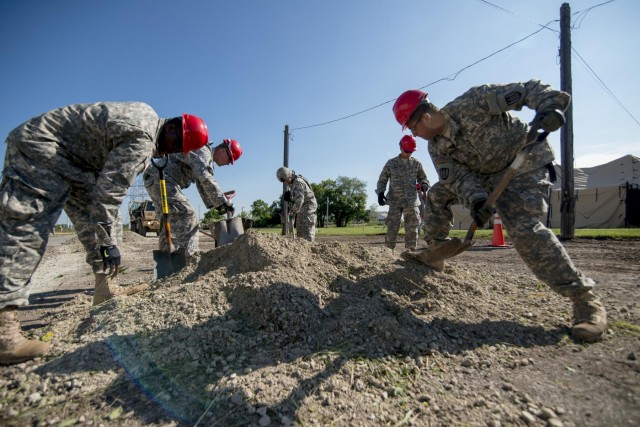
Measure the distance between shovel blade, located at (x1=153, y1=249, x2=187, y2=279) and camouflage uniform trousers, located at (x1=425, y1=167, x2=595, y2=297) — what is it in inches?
134

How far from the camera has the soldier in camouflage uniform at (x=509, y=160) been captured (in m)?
2.12

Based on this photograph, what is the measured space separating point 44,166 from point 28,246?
529mm

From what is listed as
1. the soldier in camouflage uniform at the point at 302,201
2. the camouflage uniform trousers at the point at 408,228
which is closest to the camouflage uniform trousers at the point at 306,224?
the soldier in camouflage uniform at the point at 302,201

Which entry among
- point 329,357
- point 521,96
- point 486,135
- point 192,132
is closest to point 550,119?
point 521,96

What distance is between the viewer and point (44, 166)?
7.16 feet

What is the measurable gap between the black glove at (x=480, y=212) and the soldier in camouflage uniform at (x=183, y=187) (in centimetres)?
302

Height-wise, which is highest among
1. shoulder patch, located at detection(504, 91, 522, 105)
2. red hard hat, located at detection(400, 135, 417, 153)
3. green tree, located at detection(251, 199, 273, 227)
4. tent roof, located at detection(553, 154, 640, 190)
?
tent roof, located at detection(553, 154, 640, 190)

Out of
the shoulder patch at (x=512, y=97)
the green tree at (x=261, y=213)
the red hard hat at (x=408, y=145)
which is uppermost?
the red hard hat at (x=408, y=145)

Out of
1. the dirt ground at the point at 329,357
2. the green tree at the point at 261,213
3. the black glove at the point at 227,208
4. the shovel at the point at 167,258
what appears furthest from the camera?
the green tree at the point at 261,213

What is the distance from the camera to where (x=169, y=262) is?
3.94m

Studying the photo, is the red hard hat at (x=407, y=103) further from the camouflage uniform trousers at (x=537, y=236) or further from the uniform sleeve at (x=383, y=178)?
the uniform sleeve at (x=383, y=178)

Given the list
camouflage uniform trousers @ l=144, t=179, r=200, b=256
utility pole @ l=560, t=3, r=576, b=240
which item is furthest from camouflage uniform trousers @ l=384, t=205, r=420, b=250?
utility pole @ l=560, t=3, r=576, b=240

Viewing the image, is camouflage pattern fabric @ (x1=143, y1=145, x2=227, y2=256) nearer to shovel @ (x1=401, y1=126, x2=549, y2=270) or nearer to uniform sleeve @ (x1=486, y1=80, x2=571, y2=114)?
shovel @ (x1=401, y1=126, x2=549, y2=270)

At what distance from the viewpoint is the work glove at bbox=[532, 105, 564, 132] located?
2.09 meters
